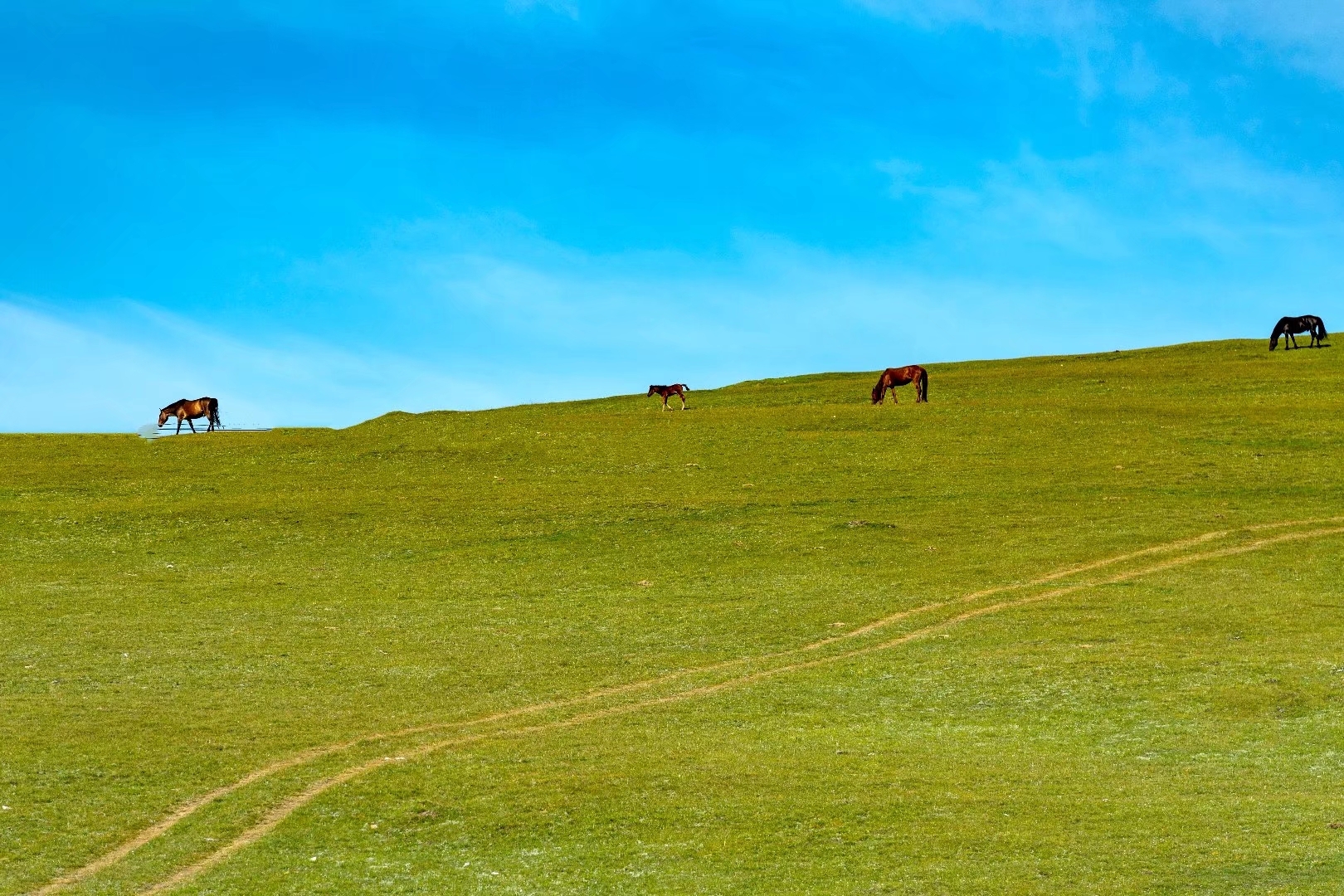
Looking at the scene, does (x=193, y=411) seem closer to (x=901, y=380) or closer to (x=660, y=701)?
(x=901, y=380)

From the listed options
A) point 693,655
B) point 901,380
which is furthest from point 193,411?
point 693,655

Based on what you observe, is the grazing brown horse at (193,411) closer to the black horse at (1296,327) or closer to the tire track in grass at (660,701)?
the tire track in grass at (660,701)

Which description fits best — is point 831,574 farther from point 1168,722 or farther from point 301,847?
point 301,847

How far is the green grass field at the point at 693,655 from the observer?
1588cm

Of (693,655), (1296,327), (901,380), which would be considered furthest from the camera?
(1296,327)

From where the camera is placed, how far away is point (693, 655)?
27.2 m

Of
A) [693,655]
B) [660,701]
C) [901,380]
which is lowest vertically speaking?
[660,701]

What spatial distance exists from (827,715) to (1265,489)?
24866mm

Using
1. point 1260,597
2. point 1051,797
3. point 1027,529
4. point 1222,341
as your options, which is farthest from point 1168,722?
point 1222,341

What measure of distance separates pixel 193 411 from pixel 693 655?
44.2 meters

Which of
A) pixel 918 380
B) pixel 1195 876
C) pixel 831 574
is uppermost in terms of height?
pixel 918 380

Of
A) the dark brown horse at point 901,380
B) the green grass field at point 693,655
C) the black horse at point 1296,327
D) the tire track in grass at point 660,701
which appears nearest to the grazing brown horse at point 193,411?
the green grass field at point 693,655

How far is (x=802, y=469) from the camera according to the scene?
152 ft

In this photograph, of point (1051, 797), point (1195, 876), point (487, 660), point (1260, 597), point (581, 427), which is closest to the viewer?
point (1195, 876)
